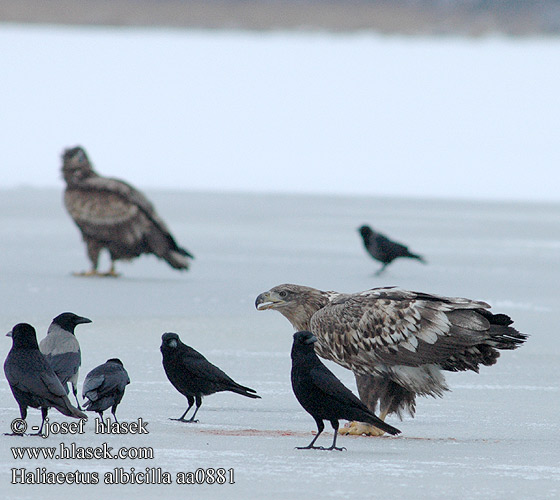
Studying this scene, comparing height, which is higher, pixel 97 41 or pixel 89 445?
pixel 97 41

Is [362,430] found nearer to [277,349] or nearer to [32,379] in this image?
[32,379]

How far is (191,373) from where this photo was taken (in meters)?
6.58

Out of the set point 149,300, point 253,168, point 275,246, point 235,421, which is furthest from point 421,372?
point 253,168

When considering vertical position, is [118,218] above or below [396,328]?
below

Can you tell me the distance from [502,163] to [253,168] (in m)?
6.47

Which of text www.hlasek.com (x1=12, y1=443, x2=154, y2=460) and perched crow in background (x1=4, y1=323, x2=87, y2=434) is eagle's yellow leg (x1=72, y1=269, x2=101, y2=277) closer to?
perched crow in background (x1=4, y1=323, x2=87, y2=434)

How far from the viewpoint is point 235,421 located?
22.4 ft

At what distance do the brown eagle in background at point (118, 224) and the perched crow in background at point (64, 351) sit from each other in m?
7.89

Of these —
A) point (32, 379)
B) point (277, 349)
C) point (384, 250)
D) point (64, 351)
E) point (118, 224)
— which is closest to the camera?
point (32, 379)

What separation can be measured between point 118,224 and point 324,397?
8.88m

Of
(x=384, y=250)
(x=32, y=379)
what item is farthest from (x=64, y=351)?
(x=384, y=250)

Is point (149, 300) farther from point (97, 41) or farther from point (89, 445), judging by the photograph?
point (97, 41)

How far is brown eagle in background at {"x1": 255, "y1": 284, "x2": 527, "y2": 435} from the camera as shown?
652 centimetres

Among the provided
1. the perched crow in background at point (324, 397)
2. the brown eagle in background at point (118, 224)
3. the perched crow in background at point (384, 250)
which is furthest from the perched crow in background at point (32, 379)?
the perched crow in background at point (384, 250)
